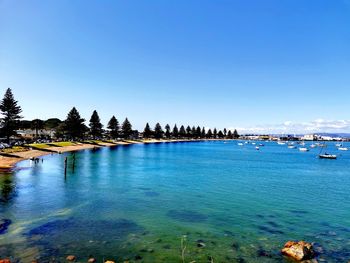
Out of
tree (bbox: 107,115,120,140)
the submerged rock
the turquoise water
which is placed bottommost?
the turquoise water

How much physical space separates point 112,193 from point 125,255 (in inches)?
851

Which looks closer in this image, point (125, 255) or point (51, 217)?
point (125, 255)

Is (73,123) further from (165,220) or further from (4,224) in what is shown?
(165,220)

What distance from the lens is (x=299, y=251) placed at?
1948 centimetres

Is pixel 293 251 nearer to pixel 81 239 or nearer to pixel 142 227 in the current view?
pixel 142 227

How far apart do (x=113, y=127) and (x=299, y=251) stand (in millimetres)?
175316

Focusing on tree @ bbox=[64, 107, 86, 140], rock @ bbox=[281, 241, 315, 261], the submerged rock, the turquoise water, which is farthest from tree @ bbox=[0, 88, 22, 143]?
rock @ bbox=[281, 241, 315, 261]

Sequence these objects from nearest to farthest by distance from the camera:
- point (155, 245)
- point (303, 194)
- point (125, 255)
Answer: point (125, 255), point (155, 245), point (303, 194)

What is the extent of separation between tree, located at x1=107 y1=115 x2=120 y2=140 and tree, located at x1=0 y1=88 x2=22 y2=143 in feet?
284

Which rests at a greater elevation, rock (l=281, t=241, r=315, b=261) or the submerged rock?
the submerged rock

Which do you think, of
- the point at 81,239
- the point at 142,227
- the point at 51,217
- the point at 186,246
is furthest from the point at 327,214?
the point at 51,217

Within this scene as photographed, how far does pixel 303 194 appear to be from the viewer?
43.1 m

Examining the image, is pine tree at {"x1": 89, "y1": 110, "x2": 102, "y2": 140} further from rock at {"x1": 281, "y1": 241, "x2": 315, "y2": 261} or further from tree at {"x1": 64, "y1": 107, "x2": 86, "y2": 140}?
rock at {"x1": 281, "y1": 241, "x2": 315, "y2": 261}

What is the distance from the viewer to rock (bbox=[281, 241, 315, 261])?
19.3m
